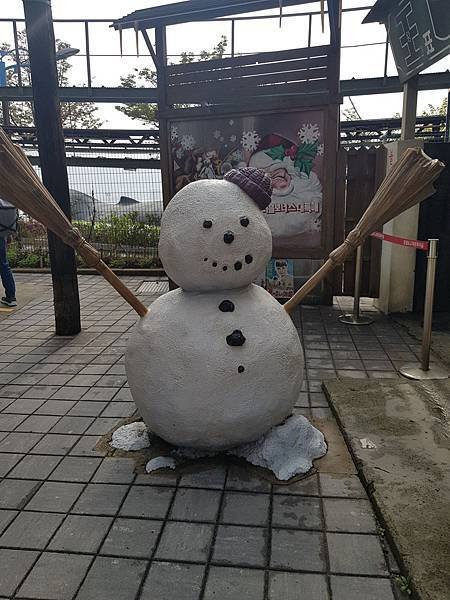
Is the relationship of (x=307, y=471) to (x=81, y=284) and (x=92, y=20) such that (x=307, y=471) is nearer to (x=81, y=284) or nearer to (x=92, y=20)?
(x=81, y=284)

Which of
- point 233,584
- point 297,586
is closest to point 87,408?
point 233,584

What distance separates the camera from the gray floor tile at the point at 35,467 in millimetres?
3211

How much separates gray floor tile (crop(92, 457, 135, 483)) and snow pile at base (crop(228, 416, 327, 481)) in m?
0.67

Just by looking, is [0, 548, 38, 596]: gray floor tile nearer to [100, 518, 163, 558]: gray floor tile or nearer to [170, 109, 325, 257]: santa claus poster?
[100, 518, 163, 558]: gray floor tile

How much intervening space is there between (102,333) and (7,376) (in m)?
1.63

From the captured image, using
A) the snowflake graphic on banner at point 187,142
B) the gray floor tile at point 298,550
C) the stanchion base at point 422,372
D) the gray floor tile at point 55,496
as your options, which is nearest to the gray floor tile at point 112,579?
the gray floor tile at point 55,496

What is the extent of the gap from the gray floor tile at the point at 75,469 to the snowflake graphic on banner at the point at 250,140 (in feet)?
17.8

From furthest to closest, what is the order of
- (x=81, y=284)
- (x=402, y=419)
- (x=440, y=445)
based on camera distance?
(x=81, y=284)
(x=402, y=419)
(x=440, y=445)

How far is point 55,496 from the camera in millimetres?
2973

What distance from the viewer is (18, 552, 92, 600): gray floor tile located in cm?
225

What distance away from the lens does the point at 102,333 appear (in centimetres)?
654

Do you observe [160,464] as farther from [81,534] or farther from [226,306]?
[226,306]

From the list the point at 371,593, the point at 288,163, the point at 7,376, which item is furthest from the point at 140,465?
the point at 288,163

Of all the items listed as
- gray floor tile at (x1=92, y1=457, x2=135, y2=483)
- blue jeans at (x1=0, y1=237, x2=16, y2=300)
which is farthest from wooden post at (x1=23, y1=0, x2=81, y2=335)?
gray floor tile at (x1=92, y1=457, x2=135, y2=483)
